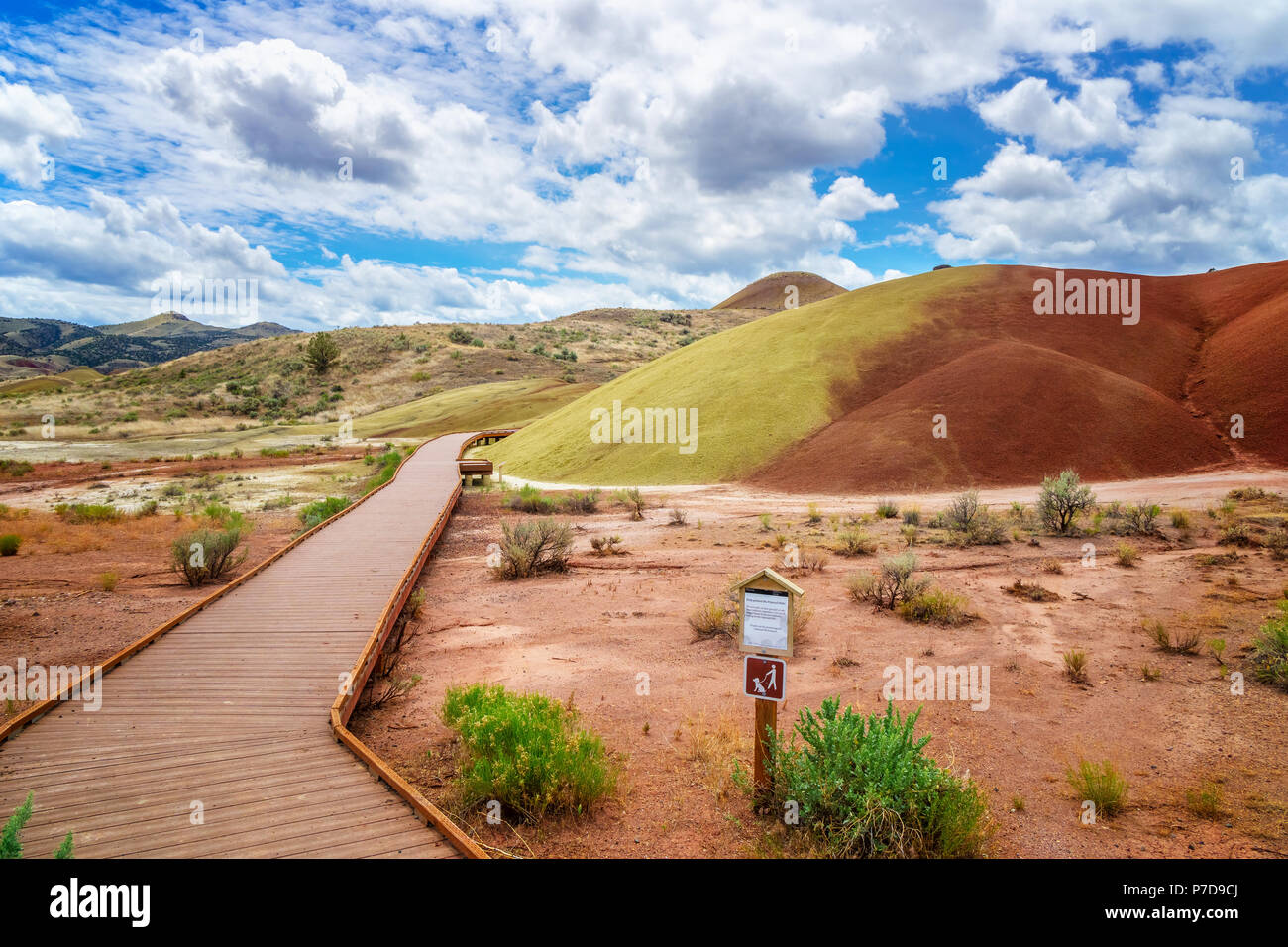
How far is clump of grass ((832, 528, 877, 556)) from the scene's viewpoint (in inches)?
551

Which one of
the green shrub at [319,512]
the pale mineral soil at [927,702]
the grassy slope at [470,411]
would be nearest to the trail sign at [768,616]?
the pale mineral soil at [927,702]

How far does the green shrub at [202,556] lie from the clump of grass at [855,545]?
477 inches

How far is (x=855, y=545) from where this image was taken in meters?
14.0

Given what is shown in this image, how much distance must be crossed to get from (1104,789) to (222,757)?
22.4 ft

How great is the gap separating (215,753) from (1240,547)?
16434 mm

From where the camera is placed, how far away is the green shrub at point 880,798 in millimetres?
4346

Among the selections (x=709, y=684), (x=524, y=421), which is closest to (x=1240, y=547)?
(x=709, y=684)

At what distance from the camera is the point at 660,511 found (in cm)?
2042

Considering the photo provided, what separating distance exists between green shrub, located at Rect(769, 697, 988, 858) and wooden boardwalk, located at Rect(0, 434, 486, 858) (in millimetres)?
2426

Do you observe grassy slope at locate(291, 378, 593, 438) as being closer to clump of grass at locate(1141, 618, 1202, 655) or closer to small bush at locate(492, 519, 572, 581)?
small bush at locate(492, 519, 572, 581)

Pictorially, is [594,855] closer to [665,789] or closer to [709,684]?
[665,789]

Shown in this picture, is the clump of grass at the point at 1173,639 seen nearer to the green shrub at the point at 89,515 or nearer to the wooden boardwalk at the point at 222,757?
the wooden boardwalk at the point at 222,757

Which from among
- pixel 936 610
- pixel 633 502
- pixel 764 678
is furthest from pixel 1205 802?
pixel 633 502

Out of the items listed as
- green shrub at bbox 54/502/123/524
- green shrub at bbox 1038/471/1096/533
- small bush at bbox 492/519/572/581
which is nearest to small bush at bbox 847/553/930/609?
small bush at bbox 492/519/572/581
